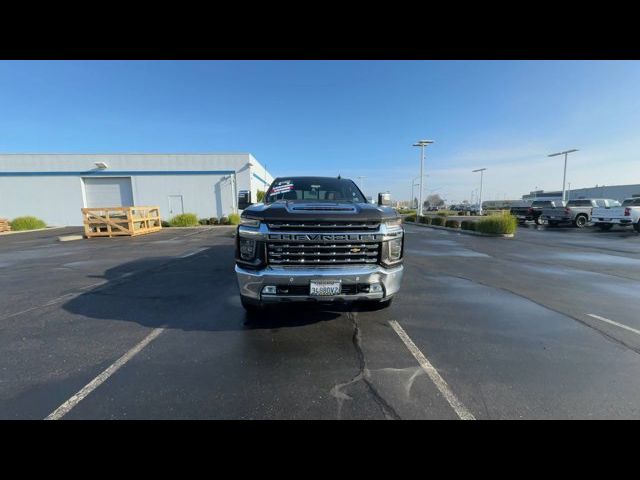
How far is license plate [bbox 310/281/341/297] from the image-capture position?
2943mm

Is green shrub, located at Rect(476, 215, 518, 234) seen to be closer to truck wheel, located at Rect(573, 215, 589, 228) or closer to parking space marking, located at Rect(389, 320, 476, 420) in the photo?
truck wheel, located at Rect(573, 215, 589, 228)

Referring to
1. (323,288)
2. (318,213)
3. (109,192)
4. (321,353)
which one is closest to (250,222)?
(318,213)

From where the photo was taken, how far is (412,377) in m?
2.64

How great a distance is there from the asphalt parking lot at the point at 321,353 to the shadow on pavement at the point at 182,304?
37mm

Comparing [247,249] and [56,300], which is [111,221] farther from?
[247,249]

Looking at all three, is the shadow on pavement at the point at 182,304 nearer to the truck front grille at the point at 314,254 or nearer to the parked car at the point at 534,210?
the truck front grille at the point at 314,254

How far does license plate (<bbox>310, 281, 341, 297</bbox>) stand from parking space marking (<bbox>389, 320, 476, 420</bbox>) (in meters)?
1.22

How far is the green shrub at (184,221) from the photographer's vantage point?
22234 mm

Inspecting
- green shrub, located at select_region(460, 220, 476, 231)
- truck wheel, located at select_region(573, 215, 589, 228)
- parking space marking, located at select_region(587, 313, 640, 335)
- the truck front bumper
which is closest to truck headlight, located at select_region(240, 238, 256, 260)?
the truck front bumper

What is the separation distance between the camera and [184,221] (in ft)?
73.5

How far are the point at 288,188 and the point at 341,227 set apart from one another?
2204mm

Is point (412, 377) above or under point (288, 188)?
under
